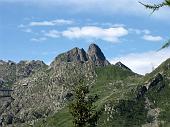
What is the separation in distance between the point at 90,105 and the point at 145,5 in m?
47.1

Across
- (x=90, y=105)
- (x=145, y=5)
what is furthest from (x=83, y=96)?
(x=145, y=5)

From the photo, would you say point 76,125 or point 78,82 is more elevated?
point 78,82

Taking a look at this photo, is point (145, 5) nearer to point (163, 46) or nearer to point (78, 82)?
point (163, 46)

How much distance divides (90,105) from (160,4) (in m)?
47.3

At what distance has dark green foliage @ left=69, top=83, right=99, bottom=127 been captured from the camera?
5834cm

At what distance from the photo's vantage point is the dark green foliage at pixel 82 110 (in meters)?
58.3

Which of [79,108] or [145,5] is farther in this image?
[79,108]

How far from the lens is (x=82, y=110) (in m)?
59.0

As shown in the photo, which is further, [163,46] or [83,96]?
[83,96]

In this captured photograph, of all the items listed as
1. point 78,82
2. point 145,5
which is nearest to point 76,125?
point 78,82

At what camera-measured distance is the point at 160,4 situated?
13094mm

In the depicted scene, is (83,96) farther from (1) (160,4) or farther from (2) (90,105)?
(1) (160,4)

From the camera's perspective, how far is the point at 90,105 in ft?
196

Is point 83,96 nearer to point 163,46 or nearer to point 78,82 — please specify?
point 78,82
